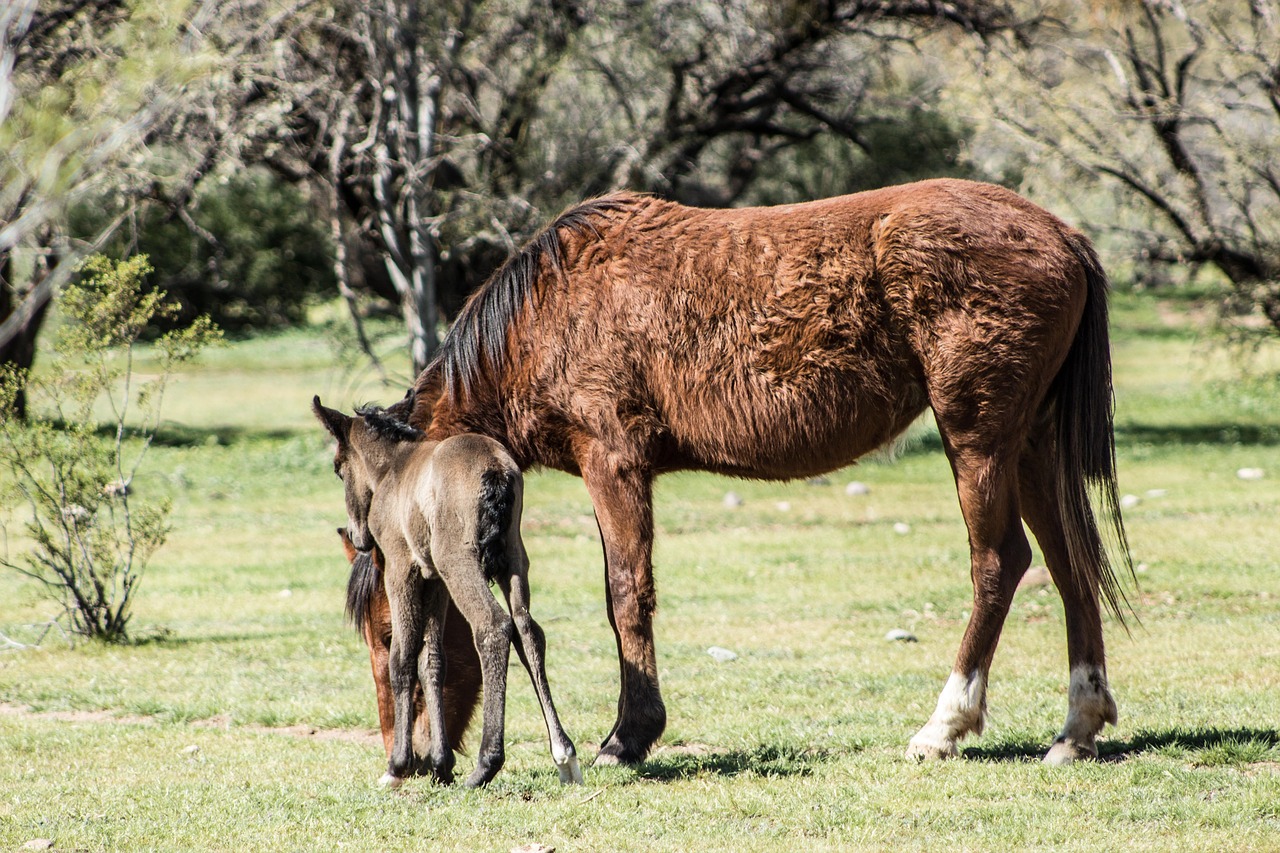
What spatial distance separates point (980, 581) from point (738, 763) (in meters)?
1.25

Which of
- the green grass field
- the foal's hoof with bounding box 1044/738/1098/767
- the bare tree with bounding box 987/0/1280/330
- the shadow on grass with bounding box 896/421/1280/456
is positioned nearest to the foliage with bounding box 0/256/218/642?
the green grass field

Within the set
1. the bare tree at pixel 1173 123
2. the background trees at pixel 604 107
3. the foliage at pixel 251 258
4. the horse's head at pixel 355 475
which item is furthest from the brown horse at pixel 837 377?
the foliage at pixel 251 258

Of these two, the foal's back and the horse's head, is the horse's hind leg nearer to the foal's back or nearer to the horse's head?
the foal's back

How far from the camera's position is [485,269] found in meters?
17.8

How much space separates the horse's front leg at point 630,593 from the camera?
5312mm

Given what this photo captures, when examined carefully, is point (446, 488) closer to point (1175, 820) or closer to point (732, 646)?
point (1175, 820)

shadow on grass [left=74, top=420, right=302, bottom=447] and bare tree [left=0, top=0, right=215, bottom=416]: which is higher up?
bare tree [left=0, top=0, right=215, bottom=416]

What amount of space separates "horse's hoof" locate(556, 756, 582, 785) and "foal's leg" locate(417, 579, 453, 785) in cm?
44

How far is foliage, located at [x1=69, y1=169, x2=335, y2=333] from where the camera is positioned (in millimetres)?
29922

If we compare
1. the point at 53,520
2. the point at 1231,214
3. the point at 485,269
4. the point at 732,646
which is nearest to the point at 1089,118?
the point at 1231,214

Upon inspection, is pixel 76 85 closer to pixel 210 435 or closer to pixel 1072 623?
pixel 210 435

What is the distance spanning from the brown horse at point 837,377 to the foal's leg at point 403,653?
81cm

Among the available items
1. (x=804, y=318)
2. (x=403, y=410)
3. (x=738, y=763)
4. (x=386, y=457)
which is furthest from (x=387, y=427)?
(x=738, y=763)

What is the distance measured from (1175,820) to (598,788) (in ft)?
6.66
